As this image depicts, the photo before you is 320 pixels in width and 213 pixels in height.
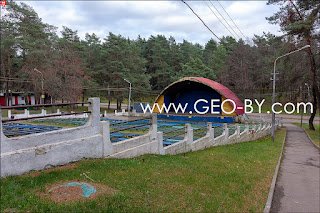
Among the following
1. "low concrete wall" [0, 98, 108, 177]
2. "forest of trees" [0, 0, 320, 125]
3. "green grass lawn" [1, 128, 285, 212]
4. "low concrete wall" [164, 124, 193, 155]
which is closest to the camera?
"green grass lawn" [1, 128, 285, 212]

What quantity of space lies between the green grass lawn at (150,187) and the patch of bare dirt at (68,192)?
0.13m

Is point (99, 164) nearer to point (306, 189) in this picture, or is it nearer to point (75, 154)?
point (75, 154)

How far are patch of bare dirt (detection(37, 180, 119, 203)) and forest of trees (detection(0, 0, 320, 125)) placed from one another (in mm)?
23403

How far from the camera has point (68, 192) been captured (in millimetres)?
4277

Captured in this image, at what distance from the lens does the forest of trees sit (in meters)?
25.6

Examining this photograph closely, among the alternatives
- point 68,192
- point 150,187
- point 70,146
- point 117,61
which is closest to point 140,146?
point 70,146

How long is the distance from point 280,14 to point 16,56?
4620cm

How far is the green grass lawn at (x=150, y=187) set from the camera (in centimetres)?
389

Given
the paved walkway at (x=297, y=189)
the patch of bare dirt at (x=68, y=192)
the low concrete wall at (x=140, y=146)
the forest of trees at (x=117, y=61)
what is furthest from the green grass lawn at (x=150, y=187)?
the forest of trees at (x=117, y=61)

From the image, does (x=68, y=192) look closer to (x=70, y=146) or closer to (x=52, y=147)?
(x=52, y=147)

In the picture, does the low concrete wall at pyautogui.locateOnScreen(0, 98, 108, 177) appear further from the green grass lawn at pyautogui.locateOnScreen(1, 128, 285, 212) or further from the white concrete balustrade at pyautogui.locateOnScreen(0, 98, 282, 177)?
the green grass lawn at pyautogui.locateOnScreen(1, 128, 285, 212)

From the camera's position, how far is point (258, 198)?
6.31 m

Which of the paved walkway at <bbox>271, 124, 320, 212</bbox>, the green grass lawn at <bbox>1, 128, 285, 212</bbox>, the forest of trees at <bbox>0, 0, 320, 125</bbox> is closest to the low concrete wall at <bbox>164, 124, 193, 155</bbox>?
the green grass lawn at <bbox>1, 128, 285, 212</bbox>

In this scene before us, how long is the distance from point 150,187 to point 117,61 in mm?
45133
